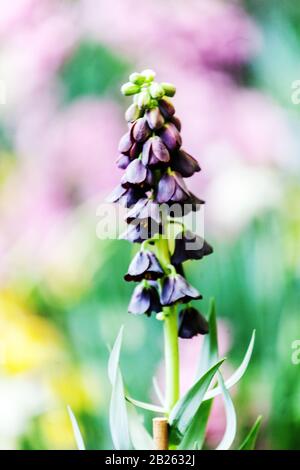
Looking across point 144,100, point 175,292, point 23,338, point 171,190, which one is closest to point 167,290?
point 175,292

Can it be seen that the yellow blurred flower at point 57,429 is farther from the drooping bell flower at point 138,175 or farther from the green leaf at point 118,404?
the drooping bell flower at point 138,175

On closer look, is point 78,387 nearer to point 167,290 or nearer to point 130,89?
point 167,290

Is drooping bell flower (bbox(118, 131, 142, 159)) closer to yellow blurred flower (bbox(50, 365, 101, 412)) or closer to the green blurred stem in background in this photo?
the green blurred stem in background

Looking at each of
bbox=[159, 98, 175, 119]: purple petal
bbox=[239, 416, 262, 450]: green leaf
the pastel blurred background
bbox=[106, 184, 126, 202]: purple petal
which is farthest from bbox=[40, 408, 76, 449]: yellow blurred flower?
bbox=[159, 98, 175, 119]: purple petal

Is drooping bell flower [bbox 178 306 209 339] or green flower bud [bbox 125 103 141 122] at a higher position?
green flower bud [bbox 125 103 141 122]
